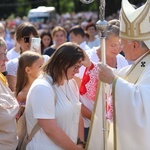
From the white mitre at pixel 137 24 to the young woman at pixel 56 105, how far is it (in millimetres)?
447

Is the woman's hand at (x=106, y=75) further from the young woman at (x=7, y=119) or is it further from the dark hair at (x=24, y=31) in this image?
the dark hair at (x=24, y=31)

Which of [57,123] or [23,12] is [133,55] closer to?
[57,123]

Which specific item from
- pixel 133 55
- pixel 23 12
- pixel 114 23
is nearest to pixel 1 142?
pixel 133 55

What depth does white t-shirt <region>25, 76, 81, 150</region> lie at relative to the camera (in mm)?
4020

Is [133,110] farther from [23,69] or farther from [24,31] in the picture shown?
[24,31]

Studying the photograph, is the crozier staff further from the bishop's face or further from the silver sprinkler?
the silver sprinkler

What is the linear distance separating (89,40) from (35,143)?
7.53m

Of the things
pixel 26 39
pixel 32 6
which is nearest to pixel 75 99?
pixel 26 39

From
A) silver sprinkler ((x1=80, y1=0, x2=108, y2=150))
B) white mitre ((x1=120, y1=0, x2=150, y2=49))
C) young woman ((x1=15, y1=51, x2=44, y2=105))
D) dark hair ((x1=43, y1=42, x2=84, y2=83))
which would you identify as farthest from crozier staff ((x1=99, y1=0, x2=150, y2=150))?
young woman ((x1=15, y1=51, x2=44, y2=105))

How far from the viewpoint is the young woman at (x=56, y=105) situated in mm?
4027

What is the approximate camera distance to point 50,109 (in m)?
4.03

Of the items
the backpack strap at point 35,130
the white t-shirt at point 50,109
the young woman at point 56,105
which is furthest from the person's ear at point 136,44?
the backpack strap at point 35,130

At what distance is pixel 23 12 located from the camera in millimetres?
51719

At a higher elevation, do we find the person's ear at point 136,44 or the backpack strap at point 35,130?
the person's ear at point 136,44
